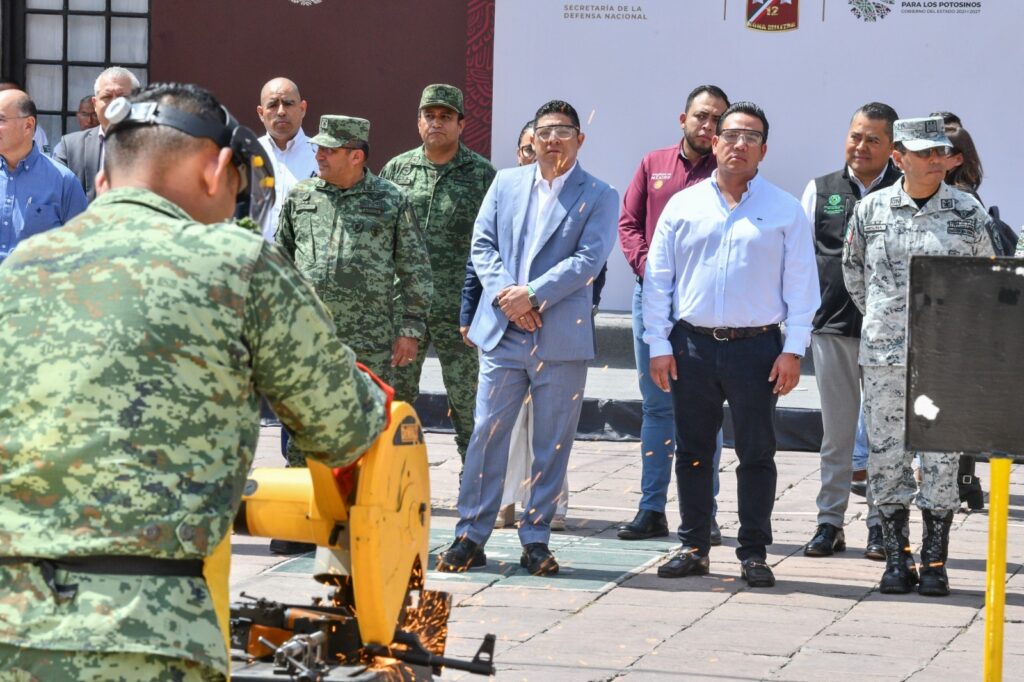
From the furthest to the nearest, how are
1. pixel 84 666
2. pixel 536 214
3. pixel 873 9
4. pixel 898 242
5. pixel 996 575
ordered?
1. pixel 873 9
2. pixel 536 214
3. pixel 898 242
4. pixel 996 575
5. pixel 84 666

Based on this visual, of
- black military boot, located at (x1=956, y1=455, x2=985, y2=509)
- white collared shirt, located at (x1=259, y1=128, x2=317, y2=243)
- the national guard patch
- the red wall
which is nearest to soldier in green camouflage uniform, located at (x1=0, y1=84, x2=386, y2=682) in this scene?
the national guard patch

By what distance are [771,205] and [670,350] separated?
2.43 feet

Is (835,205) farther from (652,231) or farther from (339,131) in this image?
(339,131)

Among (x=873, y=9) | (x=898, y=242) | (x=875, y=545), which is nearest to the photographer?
(x=898, y=242)

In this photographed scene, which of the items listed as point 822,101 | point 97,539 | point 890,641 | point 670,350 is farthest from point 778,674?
point 822,101

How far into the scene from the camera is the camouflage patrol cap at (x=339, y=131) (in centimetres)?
762

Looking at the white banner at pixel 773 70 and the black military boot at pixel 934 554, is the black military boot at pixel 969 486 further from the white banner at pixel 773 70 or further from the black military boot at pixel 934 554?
the white banner at pixel 773 70

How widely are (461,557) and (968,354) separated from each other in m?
2.85

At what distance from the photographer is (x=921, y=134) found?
273 inches

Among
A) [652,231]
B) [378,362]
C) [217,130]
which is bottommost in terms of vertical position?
[378,362]

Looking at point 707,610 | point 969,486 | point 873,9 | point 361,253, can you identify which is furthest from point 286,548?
point 873,9

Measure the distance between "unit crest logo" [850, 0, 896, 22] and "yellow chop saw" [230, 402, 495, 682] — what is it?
31.6ft

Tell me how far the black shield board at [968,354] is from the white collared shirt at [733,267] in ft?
6.68

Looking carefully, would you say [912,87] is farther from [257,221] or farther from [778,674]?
[257,221]
